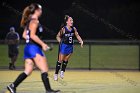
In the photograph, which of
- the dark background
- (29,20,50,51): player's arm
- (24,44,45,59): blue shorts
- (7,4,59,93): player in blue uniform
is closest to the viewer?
(29,20,50,51): player's arm

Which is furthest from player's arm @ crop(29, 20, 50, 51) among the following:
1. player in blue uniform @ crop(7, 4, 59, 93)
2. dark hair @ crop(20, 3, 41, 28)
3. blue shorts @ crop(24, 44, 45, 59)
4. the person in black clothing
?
the person in black clothing

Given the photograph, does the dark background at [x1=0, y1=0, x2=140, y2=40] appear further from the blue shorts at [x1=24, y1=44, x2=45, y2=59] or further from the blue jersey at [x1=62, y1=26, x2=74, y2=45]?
the blue shorts at [x1=24, y1=44, x2=45, y2=59]

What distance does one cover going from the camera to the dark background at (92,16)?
43425mm

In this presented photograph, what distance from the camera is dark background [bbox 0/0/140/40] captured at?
43425 mm

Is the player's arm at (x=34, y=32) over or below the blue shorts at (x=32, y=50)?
over

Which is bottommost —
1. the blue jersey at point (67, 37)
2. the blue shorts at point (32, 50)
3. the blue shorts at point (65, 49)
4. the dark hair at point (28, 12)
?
the blue shorts at point (65, 49)

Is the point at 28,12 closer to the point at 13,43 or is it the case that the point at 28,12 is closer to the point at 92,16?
the point at 13,43

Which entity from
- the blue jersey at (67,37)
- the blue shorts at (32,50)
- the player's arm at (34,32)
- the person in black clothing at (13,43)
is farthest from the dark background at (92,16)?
the player's arm at (34,32)

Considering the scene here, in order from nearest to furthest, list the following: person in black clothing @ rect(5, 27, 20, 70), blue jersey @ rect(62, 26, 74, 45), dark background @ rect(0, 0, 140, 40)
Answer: blue jersey @ rect(62, 26, 74, 45) → person in black clothing @ rect(5, 27, 20, 70) → dark background @ rect(0, 0, 140, 40)

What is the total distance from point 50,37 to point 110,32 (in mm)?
7165

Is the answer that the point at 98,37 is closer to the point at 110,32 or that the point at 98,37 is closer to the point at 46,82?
the point at 110,32

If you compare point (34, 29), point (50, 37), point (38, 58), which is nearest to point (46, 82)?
point (38, 58)

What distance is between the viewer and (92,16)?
45.7m

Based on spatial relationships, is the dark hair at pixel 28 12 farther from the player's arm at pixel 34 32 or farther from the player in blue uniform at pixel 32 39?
the player's arm at pixel 34 32
